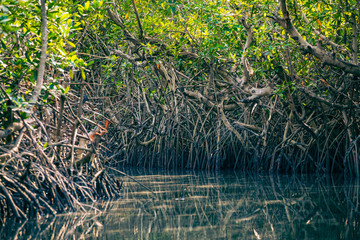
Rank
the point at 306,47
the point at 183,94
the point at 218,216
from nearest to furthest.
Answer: the point at 218,216, the point at 306,47, the point at 183,94

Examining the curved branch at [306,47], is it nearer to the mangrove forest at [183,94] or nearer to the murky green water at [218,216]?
the mangrove forest at [183,94]

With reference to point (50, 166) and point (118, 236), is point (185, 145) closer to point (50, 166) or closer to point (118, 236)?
point (50, 166)

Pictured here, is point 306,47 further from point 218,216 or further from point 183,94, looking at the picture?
point 183,94

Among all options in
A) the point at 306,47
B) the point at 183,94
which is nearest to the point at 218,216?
the point at 306,47

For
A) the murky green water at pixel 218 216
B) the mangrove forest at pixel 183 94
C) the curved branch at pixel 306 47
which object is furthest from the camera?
the curved branch at pixel 306 47

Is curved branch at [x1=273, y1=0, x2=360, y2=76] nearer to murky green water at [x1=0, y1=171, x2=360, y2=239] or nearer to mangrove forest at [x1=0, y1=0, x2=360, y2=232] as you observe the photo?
mangrove forest at [x1=0, y1=0, x2=360, y2=232]

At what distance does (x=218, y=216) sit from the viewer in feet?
14.1

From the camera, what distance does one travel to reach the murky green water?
11.6 feet

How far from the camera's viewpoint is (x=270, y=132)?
872 centimetres

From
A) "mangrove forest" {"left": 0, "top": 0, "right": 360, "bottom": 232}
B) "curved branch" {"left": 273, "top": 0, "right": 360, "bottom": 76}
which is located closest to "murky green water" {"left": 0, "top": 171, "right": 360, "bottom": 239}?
"mangrove forest" {"left": 0, "top": 0, "right": 360, "bottom": 232}

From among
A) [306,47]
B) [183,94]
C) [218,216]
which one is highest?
[306,47]

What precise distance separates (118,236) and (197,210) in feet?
4.28

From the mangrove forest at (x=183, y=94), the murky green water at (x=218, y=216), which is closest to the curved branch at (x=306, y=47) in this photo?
the mangrove forest at (x=183, y=94)

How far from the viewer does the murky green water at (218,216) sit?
3549 mm
